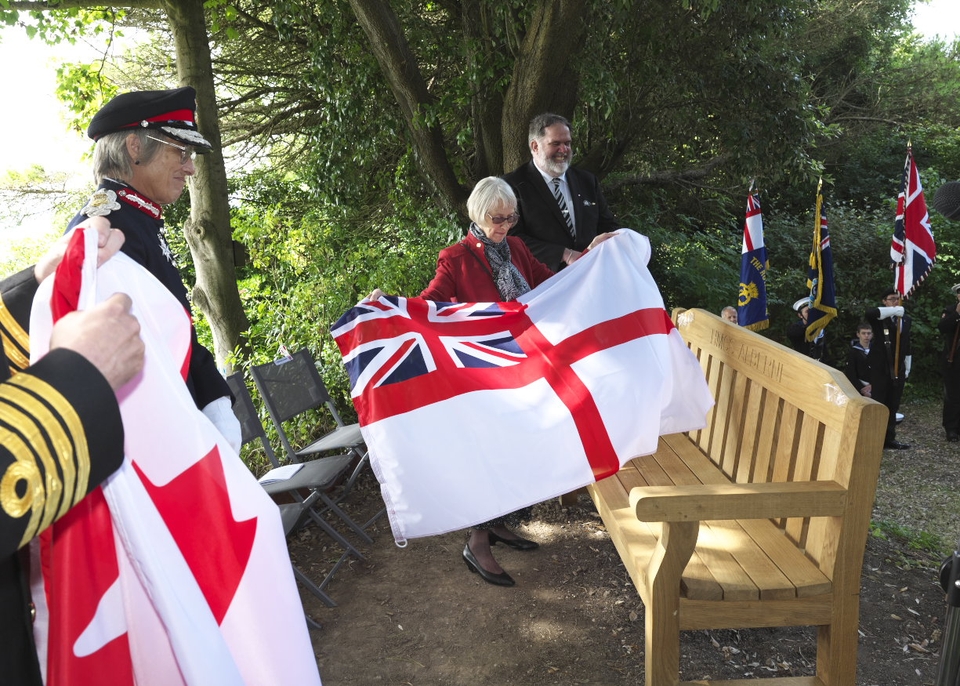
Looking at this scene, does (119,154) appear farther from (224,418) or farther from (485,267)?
(485,267)

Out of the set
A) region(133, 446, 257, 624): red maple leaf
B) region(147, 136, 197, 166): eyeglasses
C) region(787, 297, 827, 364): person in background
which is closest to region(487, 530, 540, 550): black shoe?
region(147, 136, 197, 166): eyeglasses

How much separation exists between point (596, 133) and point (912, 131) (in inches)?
412

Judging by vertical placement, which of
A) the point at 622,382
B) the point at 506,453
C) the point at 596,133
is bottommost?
the point at 506,453

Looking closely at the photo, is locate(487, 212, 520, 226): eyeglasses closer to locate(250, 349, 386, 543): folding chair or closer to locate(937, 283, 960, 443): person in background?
locate(250, 349, 386, 543): folding chair

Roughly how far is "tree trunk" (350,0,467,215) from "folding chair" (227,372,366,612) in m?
3.43

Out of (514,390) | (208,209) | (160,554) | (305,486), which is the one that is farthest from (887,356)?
(160,554)

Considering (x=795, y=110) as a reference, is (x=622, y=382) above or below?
below

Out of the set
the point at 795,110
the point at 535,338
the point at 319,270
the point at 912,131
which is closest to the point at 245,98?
the point at 319,270

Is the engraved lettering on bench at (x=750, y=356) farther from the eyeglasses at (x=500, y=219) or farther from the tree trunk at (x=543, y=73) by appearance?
the tree trunk at (x=543, y=73)

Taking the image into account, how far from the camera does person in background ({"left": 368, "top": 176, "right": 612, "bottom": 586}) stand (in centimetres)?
394

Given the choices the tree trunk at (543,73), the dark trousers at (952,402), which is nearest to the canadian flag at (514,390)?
the tree trunk at (543,73)

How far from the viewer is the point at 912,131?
1566 cm

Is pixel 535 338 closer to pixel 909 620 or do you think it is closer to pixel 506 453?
pixel 506 453

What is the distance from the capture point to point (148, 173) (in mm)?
2412
